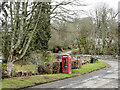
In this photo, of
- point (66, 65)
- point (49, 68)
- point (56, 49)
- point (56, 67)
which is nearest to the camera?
point (49, 68)

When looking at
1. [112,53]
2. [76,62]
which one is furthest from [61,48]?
[76,62]

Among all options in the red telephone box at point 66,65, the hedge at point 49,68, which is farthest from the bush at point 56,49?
the hedge at point 49,68

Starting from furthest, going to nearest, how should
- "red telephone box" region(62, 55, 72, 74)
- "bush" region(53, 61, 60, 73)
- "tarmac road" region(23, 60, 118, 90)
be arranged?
1. "red telephone box" region(62, 55, 72, 74)
2. "bush" region(53, 61, 60, 73)
3. "tarmac road" region(23, 60, 118, 90)

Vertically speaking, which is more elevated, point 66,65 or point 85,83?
point 66,65

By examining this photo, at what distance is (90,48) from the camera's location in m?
48.1

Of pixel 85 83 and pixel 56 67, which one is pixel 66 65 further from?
pixel 85 83

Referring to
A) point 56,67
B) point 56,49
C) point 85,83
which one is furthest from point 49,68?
point 56,49

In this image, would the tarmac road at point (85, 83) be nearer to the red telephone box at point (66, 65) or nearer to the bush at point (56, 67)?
the red telephone box at point (66, 65)

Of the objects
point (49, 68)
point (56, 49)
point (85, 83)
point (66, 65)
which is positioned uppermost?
point (56, 49)

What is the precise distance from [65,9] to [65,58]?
4.77m

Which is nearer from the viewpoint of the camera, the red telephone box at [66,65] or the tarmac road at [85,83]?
the tarmac road at [85,83]

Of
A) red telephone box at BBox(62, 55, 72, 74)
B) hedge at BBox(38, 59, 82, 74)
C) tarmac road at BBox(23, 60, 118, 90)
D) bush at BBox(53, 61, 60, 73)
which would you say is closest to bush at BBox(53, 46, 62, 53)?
red telephone box at BBox(62, 55, 72, 74)

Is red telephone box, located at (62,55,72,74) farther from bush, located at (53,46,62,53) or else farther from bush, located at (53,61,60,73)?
bush, located at (53,46,62,53)

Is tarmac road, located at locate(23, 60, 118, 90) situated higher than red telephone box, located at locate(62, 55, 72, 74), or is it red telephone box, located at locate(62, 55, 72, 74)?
red telephone box, located at locate(62, 55, 72, 74)
